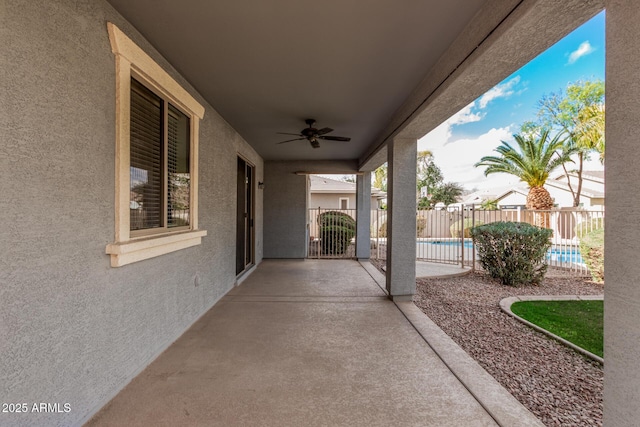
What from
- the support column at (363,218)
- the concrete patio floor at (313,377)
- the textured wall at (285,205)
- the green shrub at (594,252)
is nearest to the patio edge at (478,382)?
the concrete patio floor at (313,377)

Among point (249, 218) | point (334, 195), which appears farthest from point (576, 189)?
point (249, 218)

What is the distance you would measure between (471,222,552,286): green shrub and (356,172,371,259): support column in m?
3.31

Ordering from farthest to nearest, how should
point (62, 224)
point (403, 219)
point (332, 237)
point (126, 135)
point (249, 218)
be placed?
point (332, 237), point (249, 218), point (403, 219), point (126, 135), point (62, 224)

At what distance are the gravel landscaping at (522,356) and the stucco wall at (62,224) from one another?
3.07 meters

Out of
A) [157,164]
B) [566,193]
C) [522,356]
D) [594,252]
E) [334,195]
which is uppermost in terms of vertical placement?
[566,193]

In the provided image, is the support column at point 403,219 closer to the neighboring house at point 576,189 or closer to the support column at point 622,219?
the support column at point 622,219

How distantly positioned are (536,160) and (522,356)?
1053cm

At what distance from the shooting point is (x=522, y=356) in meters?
2.84

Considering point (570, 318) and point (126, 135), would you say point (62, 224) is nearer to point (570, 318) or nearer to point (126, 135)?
point (126, 135)

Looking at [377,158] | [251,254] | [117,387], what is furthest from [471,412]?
[251,254]

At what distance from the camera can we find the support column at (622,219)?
→ 1.22 m

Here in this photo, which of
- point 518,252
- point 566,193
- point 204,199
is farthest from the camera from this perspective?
point 566,193

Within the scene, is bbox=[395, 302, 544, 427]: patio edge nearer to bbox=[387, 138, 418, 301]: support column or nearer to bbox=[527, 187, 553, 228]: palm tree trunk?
bbox=[387, 138, 418, 301]: support column

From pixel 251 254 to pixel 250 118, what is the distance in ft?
11.6
